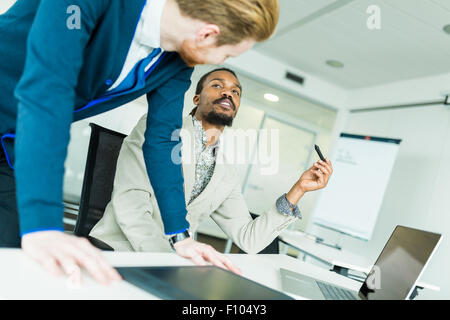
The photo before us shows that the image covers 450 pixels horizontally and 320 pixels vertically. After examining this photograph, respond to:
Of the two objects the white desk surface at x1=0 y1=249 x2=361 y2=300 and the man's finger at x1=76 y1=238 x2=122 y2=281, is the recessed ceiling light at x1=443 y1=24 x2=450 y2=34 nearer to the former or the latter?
the white desk surface at x1=0 y1=249 x2=361 y2=300

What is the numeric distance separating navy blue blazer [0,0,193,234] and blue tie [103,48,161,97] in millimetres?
32

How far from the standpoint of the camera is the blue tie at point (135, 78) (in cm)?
86

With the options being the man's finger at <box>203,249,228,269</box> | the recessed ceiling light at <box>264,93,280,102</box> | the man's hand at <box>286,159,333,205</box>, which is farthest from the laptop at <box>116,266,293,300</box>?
the recessed ceiling light at <box>264,93,280,102</box>

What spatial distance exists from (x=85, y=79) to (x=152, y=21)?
20cm

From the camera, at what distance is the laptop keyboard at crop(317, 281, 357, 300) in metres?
0.84

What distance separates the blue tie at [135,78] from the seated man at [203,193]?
26 cm

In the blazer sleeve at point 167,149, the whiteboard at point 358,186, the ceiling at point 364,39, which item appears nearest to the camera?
the blazer sleeve at point 167,149

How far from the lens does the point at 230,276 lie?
724 mm

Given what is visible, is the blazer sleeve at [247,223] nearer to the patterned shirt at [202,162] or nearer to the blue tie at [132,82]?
the patterned shirt at [202,162]

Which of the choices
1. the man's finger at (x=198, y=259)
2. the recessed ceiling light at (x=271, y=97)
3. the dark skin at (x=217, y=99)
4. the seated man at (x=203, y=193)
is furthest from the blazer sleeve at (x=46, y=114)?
the recessed ceiling light at (x=271, y=97)

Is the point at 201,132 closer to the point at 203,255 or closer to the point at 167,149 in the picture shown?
the point at 167,149

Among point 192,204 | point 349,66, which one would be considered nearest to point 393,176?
point 349,66
